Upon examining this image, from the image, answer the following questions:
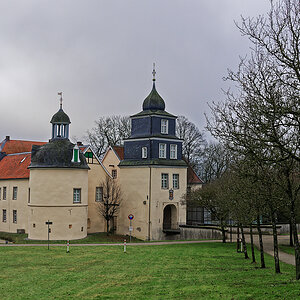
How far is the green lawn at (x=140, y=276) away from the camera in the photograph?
13.4 meters

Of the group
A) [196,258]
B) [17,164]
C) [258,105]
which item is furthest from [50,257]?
[17,164]

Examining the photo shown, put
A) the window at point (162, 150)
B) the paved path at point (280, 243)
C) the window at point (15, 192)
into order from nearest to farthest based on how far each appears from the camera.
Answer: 1. the paved path at point (280, 243)
2. the window at point (162, 150)
3. the window at point (15, 192)

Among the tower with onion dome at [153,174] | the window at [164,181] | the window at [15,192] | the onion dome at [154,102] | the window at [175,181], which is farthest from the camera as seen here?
the window at [15,192]

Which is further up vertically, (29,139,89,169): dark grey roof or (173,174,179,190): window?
(29,139,89,169): dark grey roof

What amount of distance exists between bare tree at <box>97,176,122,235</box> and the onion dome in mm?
8125

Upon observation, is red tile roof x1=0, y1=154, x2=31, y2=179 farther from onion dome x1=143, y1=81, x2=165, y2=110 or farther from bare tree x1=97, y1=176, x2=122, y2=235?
onion dome x1=143, y1=81, x2=165, y2=110

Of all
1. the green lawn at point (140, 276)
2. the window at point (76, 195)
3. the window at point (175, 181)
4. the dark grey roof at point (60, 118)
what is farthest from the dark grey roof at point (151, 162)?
the green lawn at point (140, 276)

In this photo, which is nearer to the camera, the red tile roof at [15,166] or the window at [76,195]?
the window at [76,195]

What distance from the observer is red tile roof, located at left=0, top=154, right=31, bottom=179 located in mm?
44750

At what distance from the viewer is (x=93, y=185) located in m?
44.9

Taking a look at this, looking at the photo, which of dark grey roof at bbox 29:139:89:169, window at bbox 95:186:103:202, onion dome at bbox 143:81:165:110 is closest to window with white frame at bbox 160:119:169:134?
onion dome at bbox 143:81:165:110

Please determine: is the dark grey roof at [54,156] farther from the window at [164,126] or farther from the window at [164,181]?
the window at [164,126]

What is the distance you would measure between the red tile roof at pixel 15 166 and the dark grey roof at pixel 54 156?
4551 millimetres

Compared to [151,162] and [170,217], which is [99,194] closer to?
[151,162]
